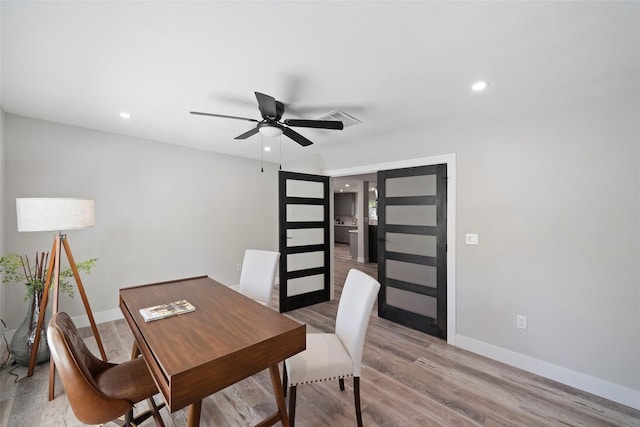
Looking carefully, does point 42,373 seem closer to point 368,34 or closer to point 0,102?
point 0,102

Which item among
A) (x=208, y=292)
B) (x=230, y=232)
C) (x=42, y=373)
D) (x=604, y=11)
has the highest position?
(x=604, y=11)

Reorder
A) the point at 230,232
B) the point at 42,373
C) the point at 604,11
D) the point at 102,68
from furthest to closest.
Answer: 1. the point at 230,232
2. the point at 42,373
3. the point at 102,68
4. the point at 604,11

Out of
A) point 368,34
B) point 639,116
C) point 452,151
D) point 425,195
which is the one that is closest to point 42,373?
point 368,34

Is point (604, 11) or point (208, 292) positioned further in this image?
point (208, 292)

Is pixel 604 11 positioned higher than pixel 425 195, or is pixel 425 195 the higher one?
pixel 604 11

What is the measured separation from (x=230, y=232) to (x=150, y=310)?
289 cm

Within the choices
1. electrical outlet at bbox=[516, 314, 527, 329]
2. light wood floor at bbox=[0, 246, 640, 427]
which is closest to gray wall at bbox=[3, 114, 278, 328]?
light wood floor at bbox=[0, 246, 640, 427]

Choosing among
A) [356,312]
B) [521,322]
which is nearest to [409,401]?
[356,312]

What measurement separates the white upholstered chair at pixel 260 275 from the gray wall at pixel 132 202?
1.82 m

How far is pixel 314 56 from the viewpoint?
1.65 meters

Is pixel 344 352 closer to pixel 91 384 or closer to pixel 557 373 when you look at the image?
pixel 91 384

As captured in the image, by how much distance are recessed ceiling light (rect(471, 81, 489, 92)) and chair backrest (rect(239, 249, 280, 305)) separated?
7.65 feet

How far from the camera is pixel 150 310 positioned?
1.67 meters

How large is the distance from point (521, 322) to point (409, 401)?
1.41m
